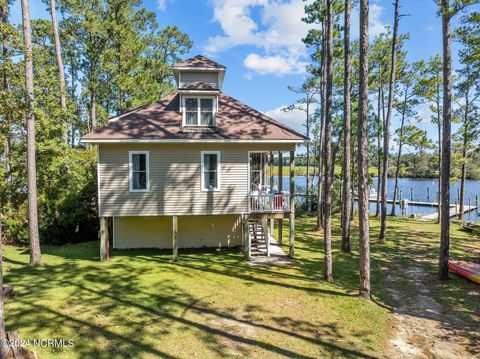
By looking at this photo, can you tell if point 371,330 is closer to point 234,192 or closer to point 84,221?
point 234,192

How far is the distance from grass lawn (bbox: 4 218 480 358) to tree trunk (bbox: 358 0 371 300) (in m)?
0.94

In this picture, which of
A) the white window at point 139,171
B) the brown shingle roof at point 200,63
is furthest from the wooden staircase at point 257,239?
the brown shingle roof at point 200,63

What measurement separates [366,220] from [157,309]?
20.9 ft

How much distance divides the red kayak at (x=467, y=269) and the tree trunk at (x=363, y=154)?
4.44 m

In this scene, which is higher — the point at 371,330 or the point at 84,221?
the point at 84,221

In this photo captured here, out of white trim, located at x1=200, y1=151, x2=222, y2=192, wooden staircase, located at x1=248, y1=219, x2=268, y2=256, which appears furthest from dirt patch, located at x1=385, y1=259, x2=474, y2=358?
white trim, located at x1=200, y1=151, x2=222, y2=192

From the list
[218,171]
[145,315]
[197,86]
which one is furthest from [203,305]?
[197,86]

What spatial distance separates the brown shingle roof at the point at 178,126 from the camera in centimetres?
1298

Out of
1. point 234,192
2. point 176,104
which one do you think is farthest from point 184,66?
point 234,192

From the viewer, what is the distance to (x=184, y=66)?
14.5 metres

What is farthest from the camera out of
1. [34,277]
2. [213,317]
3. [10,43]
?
[34,277]

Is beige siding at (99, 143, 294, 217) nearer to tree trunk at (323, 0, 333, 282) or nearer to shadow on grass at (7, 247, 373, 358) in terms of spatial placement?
shadow on grass at (7, 247, 373, 358)

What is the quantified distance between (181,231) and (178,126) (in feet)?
17.2

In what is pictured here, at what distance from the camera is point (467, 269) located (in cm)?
1157
